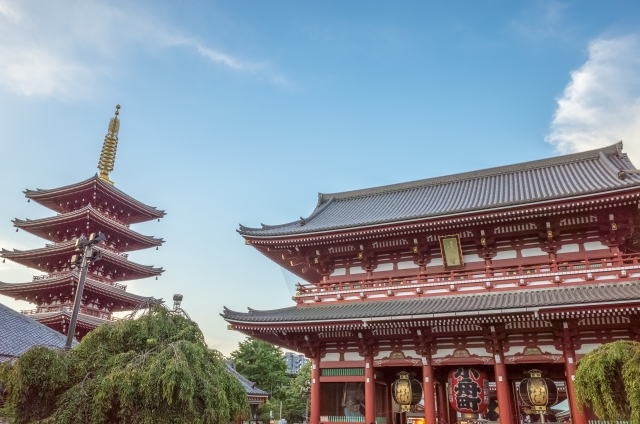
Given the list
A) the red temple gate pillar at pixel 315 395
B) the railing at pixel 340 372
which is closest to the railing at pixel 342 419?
the red temple gate pillar at pixel 315 395

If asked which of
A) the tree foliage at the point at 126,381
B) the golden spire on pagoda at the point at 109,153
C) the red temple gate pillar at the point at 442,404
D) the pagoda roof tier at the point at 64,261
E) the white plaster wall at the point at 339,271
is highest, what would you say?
the golden spire on pagoda at the point at 109,153

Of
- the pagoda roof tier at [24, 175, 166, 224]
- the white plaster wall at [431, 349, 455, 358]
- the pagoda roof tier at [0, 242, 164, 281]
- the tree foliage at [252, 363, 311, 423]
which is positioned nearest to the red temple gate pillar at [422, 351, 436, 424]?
the white plaster wall at [431, 349, 455, 358]

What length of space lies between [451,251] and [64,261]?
30.3 m

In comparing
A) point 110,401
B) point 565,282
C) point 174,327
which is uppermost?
point 565,282

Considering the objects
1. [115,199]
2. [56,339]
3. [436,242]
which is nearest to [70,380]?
[56,339]

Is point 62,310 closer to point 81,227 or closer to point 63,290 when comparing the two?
point 63,290

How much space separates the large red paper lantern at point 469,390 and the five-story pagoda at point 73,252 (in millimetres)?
25854

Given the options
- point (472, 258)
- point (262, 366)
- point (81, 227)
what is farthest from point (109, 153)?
point (472, 258)

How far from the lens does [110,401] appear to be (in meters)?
8.45

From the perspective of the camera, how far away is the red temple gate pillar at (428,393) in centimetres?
1584

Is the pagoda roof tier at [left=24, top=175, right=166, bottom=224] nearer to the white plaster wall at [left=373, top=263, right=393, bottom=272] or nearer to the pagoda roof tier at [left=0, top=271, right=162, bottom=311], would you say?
the pagoda roof tier at [left=0, top=271, right=162, bottom=311]

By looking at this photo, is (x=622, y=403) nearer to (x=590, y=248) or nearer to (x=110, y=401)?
(x=590, y=248)

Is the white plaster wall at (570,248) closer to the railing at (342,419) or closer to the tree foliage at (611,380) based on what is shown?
the tree foliage at (611,380)

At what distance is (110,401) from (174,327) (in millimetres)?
1990
